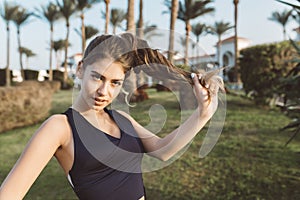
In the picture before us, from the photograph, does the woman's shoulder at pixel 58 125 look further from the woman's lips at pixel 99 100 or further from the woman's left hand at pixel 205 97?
the woman's left hand at pixel 205 97

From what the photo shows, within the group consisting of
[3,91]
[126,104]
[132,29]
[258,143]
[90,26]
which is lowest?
[258,143]

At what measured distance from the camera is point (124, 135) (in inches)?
42.8

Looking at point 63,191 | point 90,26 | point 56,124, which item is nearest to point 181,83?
point 56,124

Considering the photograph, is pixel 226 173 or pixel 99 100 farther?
pixel 226 173

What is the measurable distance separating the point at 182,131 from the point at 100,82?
0.28 meters

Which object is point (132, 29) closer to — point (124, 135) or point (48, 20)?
point (124, 135)

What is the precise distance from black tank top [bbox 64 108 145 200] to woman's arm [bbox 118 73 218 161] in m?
0.08

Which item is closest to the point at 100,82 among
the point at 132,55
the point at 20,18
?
the point at 132,55

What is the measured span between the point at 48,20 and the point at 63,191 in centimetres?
3284

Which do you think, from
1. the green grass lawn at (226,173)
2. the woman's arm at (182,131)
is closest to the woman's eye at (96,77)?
the woman's arm at (182,131)

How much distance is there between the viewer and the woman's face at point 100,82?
3.19 feet

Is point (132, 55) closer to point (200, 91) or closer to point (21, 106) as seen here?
point (200, 91)

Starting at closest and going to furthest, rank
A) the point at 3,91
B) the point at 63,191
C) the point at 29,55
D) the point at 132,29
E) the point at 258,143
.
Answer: the point at 132,29
the point at 63,191
the point at 258,143
the point at 3,91
the point at 29,55

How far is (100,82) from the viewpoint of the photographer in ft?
3.19
